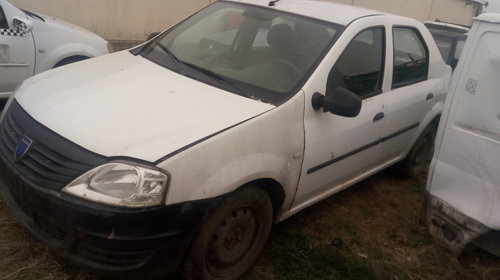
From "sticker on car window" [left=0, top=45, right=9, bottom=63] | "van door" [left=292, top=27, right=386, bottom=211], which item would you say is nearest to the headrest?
"van door" [left=292, top=27, right=386, bottom=211]

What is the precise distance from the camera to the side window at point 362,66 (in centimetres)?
308

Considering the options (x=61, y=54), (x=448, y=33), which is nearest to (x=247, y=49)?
(x=61, y=54)

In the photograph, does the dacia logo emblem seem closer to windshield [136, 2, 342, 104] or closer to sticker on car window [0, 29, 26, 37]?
windshield [136, 2, 342, 104]

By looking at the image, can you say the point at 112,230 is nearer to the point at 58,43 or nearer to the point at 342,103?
the point at 342,103

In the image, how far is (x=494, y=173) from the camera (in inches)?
110

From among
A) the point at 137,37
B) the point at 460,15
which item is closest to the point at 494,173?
the point at 137,37

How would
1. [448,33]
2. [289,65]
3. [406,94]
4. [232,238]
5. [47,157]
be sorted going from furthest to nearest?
[448,33] → [406,94] → [289,65] → [232,238] → [47,157]

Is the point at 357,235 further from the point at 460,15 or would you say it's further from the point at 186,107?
the point at 460,15

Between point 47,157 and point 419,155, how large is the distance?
3752mm

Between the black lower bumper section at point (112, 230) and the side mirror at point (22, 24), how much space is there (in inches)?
117

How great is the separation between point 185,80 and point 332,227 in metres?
1.65

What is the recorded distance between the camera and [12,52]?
15.2 feet

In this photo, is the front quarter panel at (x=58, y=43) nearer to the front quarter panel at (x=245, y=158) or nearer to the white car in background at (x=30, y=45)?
the white car in background at (x=30, y=45)

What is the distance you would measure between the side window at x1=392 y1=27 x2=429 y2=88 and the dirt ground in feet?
3.87
